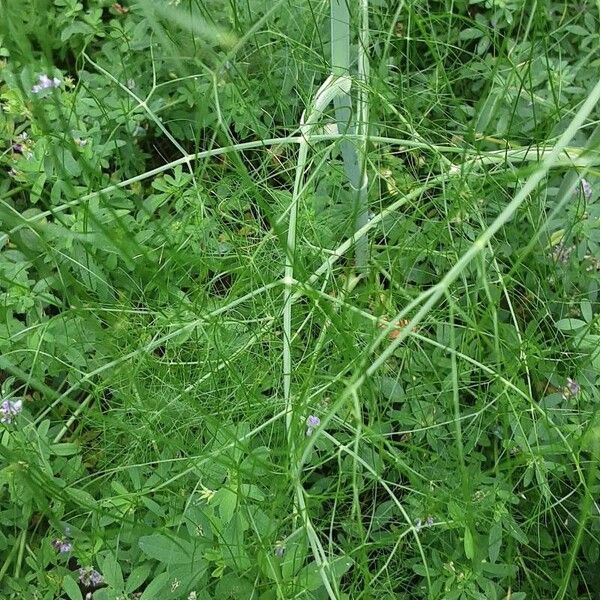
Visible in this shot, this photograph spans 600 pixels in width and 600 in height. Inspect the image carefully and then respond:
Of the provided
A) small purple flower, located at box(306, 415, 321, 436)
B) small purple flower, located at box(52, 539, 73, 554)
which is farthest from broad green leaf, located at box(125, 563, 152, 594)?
small purple flower, located at box(306, 415, 321, 436)

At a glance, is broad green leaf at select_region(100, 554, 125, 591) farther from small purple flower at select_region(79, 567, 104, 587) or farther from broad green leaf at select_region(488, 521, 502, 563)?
broad green leaf at select_region(488, 521, 502, 563)

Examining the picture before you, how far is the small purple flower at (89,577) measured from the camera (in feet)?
4.28

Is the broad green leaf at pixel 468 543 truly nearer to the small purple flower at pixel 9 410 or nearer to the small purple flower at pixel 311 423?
the small purple flower at pixel 311 423

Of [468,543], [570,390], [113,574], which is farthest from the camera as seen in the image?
[570,390]

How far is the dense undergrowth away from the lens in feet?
3.92

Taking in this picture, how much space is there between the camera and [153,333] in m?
1.45

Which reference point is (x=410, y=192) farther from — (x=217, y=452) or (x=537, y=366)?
(x=217, y=452)

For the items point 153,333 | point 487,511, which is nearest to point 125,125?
point 153,333

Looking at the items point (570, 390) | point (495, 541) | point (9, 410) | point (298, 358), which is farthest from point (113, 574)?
point (570, 390)

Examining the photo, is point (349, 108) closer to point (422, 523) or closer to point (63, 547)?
point (422, 523)

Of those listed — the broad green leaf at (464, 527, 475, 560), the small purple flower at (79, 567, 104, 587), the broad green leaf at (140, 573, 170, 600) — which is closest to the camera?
the broad green leaf at (464, 527, 475, 560)

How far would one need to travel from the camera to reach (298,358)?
142 cm

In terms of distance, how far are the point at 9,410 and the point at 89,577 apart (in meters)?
0.32

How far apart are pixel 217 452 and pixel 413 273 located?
55cm
